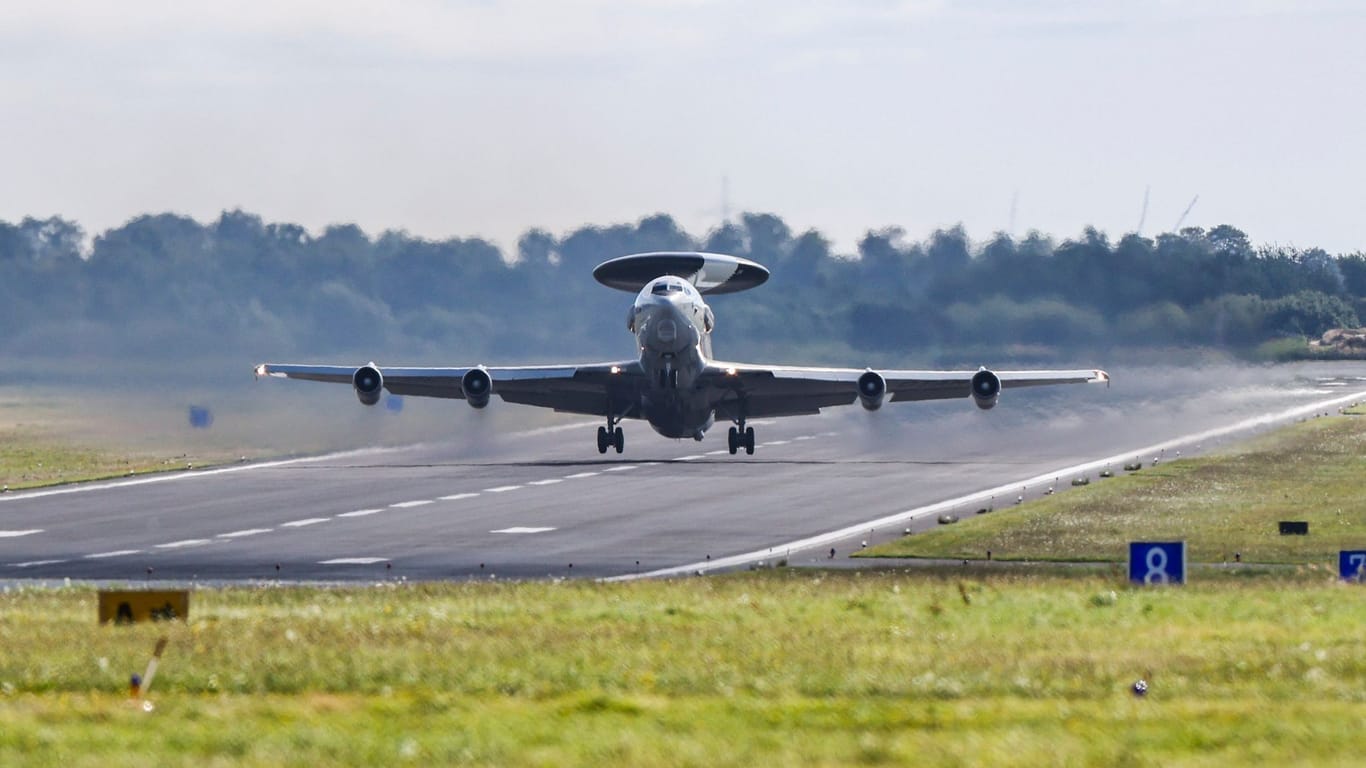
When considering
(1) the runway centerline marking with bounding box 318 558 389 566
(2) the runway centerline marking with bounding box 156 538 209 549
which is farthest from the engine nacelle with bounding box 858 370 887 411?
(1) the runway centerline marking with bounding box 318 558 389 566

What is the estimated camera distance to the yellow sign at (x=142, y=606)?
1073 inches

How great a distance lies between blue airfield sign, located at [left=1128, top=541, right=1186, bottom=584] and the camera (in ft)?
113

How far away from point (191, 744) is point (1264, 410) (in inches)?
3283

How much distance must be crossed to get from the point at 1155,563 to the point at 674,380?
31.4 meters

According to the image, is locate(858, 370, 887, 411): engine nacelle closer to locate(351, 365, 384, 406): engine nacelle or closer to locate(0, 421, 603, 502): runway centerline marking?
locate(351, 365, 384, 406): engine nacelle

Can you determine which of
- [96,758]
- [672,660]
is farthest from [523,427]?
[96,758]

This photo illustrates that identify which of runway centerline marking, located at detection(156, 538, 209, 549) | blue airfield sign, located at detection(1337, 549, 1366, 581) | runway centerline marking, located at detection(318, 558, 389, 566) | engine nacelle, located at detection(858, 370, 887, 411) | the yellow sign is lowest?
runway centerline marking, located at detection(318, 558, 389, 566)

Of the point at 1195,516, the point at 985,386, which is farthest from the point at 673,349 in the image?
the point at 1195,516

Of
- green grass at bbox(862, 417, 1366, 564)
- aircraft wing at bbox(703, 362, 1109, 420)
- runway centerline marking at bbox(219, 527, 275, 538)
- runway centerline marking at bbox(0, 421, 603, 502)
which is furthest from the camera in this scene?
aircraft wing at bbox(703, 362, 1109, 420)

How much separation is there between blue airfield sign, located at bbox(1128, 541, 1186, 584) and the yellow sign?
1576cm

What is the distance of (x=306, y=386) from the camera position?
8762 cm

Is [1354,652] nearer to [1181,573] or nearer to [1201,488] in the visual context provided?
[1181,573]

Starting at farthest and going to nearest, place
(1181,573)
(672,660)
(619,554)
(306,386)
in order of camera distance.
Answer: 1. (306,386)
2. (619,554)
3. (1181,573)
4. (672,660)

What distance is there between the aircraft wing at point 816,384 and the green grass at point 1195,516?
5774mm
